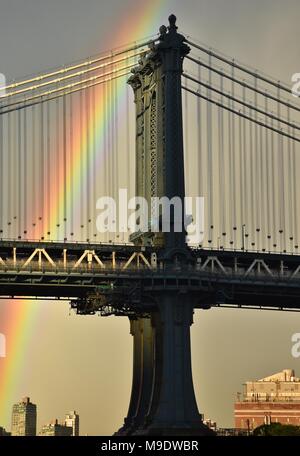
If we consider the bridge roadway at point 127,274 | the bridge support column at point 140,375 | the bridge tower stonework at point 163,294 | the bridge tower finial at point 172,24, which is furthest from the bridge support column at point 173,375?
the bridge tower finial at point 172,24

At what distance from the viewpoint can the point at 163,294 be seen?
476ft

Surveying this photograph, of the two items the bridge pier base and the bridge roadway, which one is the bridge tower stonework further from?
the bridge roadway

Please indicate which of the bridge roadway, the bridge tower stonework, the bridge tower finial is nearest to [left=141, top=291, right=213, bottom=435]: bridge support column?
the bridge tower stonework

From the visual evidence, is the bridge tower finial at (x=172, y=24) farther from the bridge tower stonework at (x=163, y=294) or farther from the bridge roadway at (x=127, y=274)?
the bridge roadway at (x=127, y=274)

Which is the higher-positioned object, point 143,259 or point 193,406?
point 143,259

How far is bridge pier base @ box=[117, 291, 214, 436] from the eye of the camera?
5566 inches

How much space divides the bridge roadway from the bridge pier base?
6.37 ft

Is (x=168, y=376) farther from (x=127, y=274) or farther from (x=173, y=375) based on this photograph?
(x=127, y=274)
